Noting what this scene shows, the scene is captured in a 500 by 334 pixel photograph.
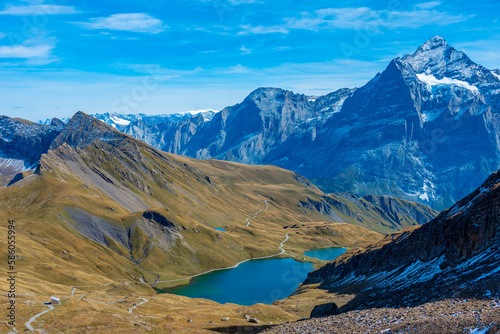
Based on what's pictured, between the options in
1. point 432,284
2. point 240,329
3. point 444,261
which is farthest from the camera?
point 444,261

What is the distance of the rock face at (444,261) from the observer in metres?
68.2

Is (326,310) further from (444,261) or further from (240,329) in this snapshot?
(444,261)

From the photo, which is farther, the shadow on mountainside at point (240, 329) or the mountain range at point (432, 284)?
the shadow on mountainside at point (240, 329)

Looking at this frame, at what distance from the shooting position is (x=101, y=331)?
76.3m

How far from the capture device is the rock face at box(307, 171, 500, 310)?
224 ft

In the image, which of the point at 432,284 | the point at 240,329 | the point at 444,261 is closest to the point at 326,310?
the point at 240,329

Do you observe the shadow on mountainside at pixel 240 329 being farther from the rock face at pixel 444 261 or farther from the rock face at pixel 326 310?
the rock face at pixel 444 261

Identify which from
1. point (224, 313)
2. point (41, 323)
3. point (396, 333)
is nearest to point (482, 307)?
point (396, 333)

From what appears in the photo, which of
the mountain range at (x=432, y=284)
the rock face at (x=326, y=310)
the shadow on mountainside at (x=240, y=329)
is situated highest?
the mountain range at (x=432, y=284)

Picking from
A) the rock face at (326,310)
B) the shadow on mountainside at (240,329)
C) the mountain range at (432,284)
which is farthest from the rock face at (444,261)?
the shadow on mountainside at (240,329)

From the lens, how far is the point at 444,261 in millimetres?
88312

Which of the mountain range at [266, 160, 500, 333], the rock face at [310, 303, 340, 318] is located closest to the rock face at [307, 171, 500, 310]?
the mountain range at [266, 160, 500, 333]

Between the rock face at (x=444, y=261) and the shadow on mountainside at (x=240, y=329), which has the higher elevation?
the rock face at (x=444, y=261)

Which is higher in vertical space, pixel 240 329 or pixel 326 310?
pixel 326 310
